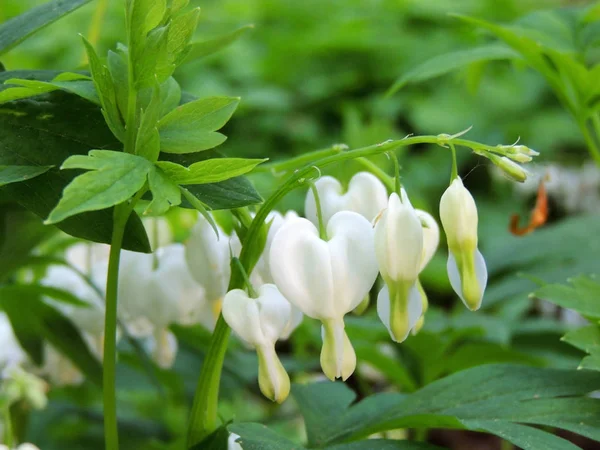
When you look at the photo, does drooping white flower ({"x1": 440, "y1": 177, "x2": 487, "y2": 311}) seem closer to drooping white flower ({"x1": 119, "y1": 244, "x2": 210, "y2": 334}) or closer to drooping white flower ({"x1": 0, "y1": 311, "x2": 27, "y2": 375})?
drooping white flower ({"x1": 119, "y1": 244, "x2": 210, "y2": 334})

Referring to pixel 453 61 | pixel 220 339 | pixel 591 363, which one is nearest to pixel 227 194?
pixel 220 339

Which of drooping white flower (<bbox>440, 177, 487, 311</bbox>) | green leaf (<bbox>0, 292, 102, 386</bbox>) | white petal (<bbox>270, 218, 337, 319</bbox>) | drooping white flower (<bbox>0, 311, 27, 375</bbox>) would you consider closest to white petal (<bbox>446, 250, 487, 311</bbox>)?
drooping white flower (<bbox>440, 177, 487, 311</bbox>)

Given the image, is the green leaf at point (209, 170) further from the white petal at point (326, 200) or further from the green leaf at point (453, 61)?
the green leaf at point (453, 61)

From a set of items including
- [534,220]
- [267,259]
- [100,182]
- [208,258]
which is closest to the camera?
[100,182]

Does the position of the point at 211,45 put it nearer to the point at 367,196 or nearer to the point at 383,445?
the point at 367,196

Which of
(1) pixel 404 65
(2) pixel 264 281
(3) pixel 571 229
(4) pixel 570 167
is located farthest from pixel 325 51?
(2) pixel 264 281

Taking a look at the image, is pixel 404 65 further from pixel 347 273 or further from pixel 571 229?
pixel 347 273
